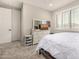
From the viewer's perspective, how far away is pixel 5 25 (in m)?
4.79

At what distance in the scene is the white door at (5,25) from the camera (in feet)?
15.3

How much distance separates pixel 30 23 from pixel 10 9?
184cm

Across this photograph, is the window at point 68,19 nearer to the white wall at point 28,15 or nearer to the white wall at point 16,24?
the white wall at point 28,15

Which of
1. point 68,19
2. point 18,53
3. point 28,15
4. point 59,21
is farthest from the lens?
point 59,21

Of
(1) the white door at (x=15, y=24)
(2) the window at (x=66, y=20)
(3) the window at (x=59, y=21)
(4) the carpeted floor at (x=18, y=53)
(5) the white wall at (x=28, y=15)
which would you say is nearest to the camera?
(4) the carpeted floor at (x=18, y=53)

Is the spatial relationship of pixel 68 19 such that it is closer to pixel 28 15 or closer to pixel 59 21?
pixel 59 21

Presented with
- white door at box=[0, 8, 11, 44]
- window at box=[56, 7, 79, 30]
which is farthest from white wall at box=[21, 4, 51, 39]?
window at box=[56, 7, 79, 30]

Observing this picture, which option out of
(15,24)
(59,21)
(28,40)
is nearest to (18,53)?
(28,40)

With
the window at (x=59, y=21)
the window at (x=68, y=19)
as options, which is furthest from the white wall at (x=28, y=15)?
the window at (x=68, y=19)

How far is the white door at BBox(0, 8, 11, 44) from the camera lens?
466 centimetres

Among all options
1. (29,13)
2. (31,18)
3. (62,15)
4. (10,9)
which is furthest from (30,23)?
(62,15)

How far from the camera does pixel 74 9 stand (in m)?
3.92

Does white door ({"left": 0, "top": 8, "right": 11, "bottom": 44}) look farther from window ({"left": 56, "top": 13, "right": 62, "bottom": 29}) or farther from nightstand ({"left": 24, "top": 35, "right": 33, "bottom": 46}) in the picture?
window ({"left": 56, "top": 13, "right": 62, "bottom": 29})

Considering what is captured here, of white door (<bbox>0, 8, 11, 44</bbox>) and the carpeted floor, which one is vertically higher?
white door (<bbox>0, 8, 11, 44</bbox>)
